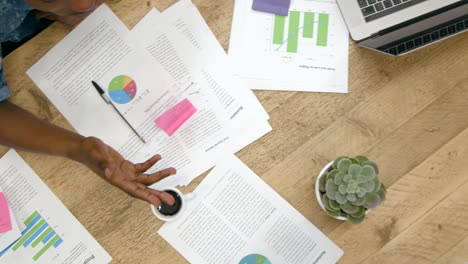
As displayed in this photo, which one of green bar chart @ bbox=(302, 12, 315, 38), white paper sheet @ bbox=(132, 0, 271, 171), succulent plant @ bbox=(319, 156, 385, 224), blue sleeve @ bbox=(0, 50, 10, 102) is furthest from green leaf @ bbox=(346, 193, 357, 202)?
blue sleeve @ bbox=(0, 50, 10, 102)

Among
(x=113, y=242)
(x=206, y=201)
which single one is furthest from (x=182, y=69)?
(x=113, y=242)

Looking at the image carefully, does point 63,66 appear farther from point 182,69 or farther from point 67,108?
point 182,69

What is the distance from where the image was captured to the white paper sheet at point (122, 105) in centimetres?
96

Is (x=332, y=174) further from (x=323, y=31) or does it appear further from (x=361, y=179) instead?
(x=323, y=31)

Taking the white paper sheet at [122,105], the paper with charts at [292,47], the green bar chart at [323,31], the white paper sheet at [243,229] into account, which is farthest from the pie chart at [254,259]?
the green bar chart at [323,31]

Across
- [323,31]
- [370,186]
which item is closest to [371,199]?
[370,186]

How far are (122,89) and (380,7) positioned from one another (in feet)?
1.74

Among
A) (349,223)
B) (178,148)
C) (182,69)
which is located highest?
(182,69)

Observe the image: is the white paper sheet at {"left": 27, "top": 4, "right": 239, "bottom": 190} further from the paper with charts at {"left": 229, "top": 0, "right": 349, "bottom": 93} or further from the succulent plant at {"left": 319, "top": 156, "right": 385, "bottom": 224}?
the succulent plant at {"left": 319, "top": 156, "right": 385, "bottom": 224}

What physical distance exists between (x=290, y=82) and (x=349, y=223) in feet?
0.99

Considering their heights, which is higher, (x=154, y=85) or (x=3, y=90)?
(x=3, y=90)

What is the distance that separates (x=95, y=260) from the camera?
37.2 inches

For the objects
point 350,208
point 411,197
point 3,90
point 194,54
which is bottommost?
point 411,197

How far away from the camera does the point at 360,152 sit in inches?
37.0
